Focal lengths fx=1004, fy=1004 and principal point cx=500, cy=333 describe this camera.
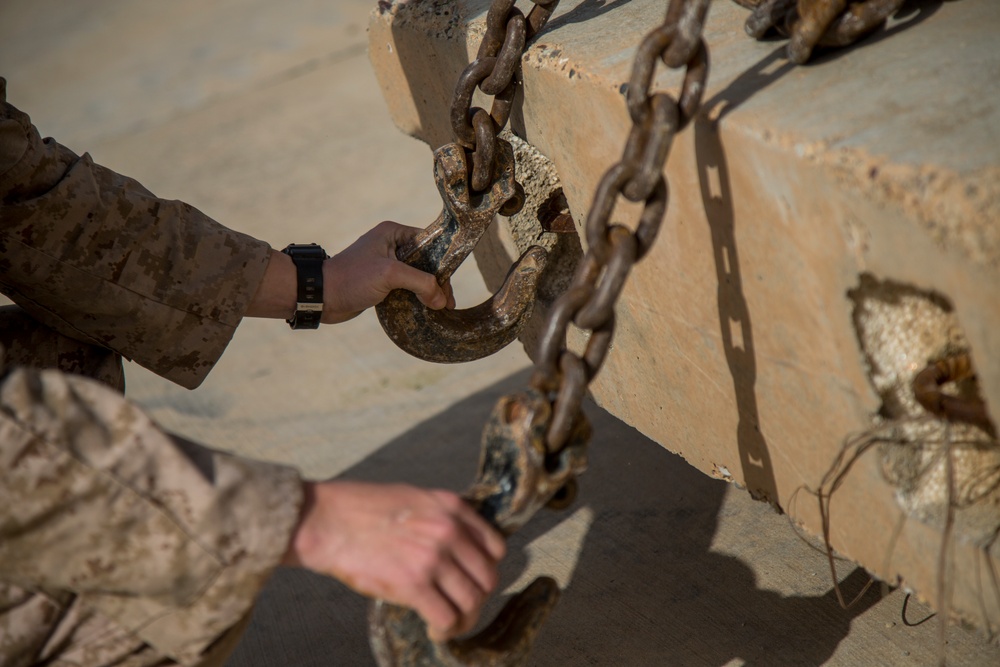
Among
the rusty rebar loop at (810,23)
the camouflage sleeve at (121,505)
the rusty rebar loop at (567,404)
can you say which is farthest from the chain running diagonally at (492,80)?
the camouflage sleeve at (121,505)

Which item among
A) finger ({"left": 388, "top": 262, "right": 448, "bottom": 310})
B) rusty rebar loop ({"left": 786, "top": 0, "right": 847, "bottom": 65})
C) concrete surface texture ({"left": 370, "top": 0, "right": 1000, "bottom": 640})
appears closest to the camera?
concrete surface texture ({"left": 370, "top": 0, "right": 1000, "bottom": 640})

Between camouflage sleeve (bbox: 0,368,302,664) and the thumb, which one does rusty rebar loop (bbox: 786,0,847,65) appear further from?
camouflage sleeve (bbox: 0,368,302,664)

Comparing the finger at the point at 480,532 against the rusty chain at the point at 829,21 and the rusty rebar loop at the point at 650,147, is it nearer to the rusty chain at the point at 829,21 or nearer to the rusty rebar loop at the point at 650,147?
the rusty rebar loop at the point at 650,147

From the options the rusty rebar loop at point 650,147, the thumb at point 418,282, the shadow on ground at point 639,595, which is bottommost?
the shadow on ground at point 639,595

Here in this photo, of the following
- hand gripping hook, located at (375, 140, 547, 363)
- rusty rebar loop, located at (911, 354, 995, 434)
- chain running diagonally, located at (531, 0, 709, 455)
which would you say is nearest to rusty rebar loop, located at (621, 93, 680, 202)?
chain running diagonally, located at (531, 0, 709, 455)

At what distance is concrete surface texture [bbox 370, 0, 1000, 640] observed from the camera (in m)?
0.97

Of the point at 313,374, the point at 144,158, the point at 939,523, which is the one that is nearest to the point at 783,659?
the point at 939,523

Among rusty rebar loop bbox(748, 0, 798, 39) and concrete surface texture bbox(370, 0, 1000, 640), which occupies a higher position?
rusty rebar loop bbox(748, 0, 798, 39)

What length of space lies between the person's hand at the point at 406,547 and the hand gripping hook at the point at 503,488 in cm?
3

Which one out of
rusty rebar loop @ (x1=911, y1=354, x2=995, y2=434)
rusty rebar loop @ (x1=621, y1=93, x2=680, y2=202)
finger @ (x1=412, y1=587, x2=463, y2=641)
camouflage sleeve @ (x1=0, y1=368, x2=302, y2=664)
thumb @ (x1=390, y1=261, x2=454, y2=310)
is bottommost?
finger @ (x1=412, y1=587, x2=463, y2=641)

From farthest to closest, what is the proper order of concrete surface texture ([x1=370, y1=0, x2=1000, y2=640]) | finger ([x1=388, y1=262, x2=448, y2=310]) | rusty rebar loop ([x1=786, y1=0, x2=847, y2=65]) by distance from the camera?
finger ([x1=388, y1=262, x2=448, y2=310]) → rusty rebar loop ([x1=786, y1=0, x2=847, y2=65]) → concrete surface texture ([x1=370, y1=0, x2=1000, y2=640])

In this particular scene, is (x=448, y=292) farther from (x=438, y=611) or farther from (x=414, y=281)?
(x=438, y=611)

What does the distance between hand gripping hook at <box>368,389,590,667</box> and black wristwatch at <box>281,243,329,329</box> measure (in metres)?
0.61

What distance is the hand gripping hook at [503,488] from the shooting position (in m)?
1.06
